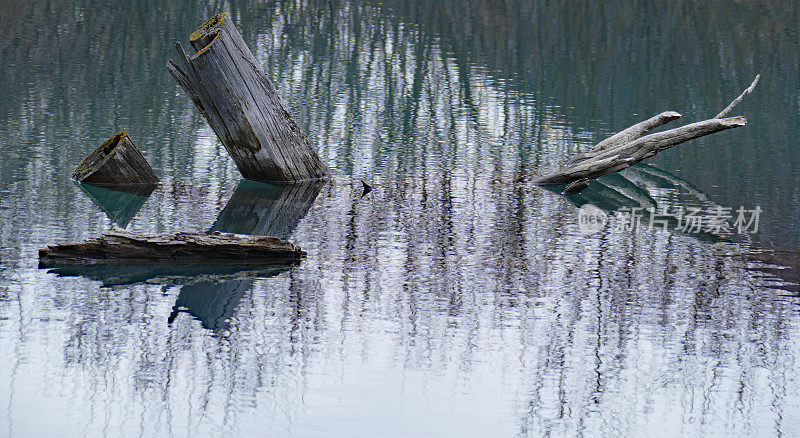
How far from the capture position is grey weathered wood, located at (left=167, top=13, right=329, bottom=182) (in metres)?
11.6

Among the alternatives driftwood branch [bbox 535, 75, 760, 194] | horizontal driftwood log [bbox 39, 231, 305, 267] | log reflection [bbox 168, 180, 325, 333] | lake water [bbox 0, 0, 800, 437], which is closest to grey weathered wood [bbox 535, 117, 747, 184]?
driftwood branch [bbox 535, 75, 760, 194]

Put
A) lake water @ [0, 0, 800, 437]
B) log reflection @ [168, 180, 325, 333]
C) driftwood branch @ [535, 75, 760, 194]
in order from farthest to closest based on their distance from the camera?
driftwood branch @ [535, 75, 760, 194], log reflection @ [168, 180, 325, 333], lake water @ [0, 0, 800, 437]

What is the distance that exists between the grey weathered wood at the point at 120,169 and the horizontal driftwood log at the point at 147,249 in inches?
120

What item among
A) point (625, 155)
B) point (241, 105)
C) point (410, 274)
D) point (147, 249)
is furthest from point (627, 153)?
point (147, 249)

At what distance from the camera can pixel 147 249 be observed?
8.49m

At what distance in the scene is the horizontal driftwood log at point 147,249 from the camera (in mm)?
8445

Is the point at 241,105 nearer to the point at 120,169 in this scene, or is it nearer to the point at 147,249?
the point at 120,169

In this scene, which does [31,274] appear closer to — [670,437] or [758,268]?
[670,437]

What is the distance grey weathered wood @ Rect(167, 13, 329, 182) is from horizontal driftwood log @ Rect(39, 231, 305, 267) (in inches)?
136

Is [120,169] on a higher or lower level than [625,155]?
lower

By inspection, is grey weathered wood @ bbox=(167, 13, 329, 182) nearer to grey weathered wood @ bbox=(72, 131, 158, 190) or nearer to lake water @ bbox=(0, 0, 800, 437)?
lake water @ bbox=(0, 0, 800, 437)

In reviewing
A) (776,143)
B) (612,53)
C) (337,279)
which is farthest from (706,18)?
(337,279)

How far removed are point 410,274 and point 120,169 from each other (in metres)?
4.50

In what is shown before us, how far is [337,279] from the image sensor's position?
8.37 meters
